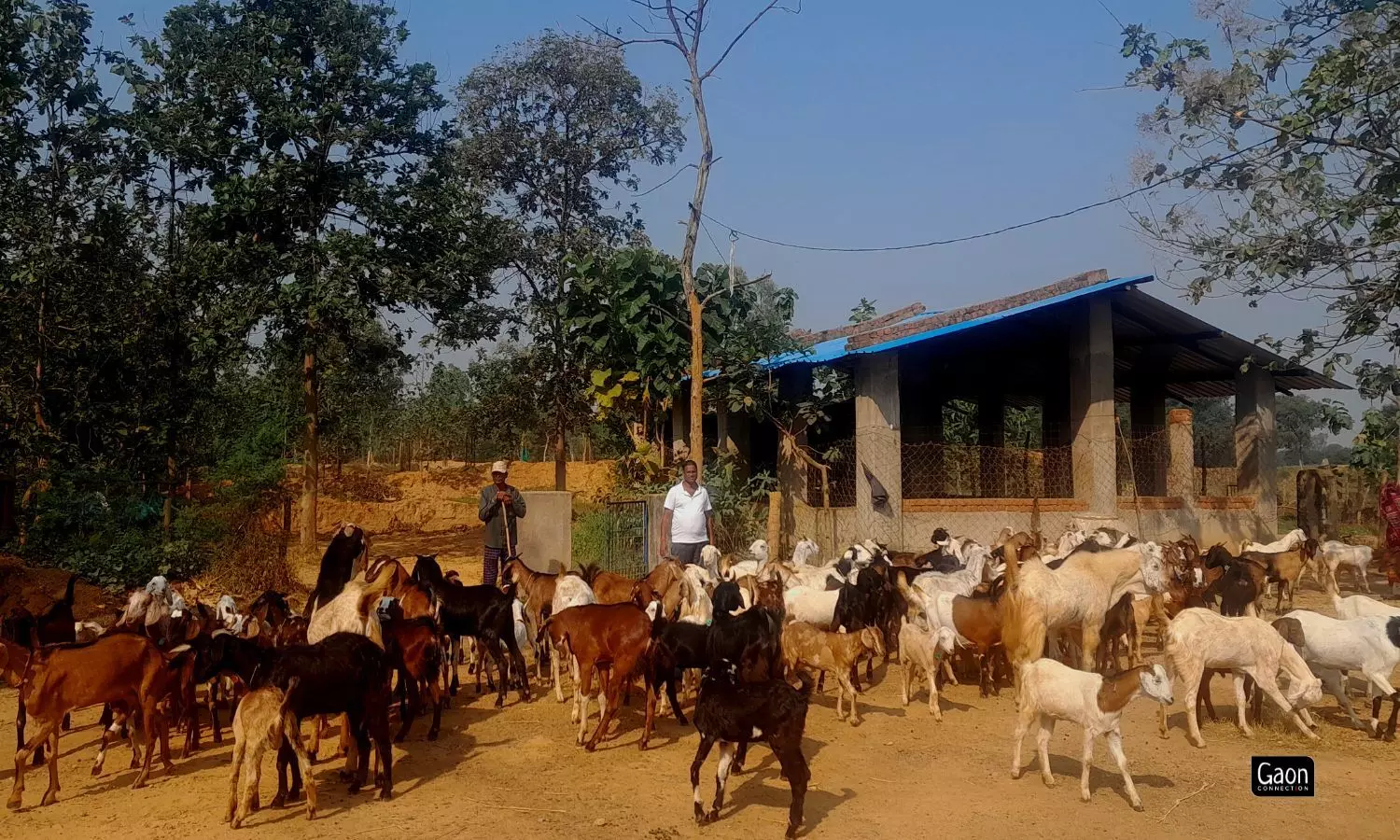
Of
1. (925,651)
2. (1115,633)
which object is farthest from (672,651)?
(1115,633)

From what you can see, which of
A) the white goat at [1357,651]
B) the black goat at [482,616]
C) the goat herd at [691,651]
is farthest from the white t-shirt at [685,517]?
the white goat at [1357,651]

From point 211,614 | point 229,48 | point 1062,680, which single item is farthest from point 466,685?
point 229,48

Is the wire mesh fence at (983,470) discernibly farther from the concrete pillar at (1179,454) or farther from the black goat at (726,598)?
the black goat at (726,598)

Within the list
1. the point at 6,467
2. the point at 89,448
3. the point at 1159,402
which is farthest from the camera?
the point at 1159,402

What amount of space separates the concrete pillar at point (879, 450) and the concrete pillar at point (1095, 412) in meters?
3.32

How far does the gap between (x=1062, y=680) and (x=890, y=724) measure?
6.80ft

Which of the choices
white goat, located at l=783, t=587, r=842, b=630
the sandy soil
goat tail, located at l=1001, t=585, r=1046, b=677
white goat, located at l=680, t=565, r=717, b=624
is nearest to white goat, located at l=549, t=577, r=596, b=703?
the sandy soil

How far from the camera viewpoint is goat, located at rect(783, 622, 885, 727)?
27.0 feet

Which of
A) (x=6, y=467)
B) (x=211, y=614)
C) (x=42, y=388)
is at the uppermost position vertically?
(x=42, y=388)

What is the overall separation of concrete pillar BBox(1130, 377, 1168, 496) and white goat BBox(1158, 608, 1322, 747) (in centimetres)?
1050

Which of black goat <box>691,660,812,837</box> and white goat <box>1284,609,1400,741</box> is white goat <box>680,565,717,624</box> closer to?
black goat <box>691,660,812,837</box>

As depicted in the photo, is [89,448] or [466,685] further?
[89,448]

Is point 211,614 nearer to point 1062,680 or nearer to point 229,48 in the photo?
point 1062,680

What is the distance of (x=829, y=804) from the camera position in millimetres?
6246
